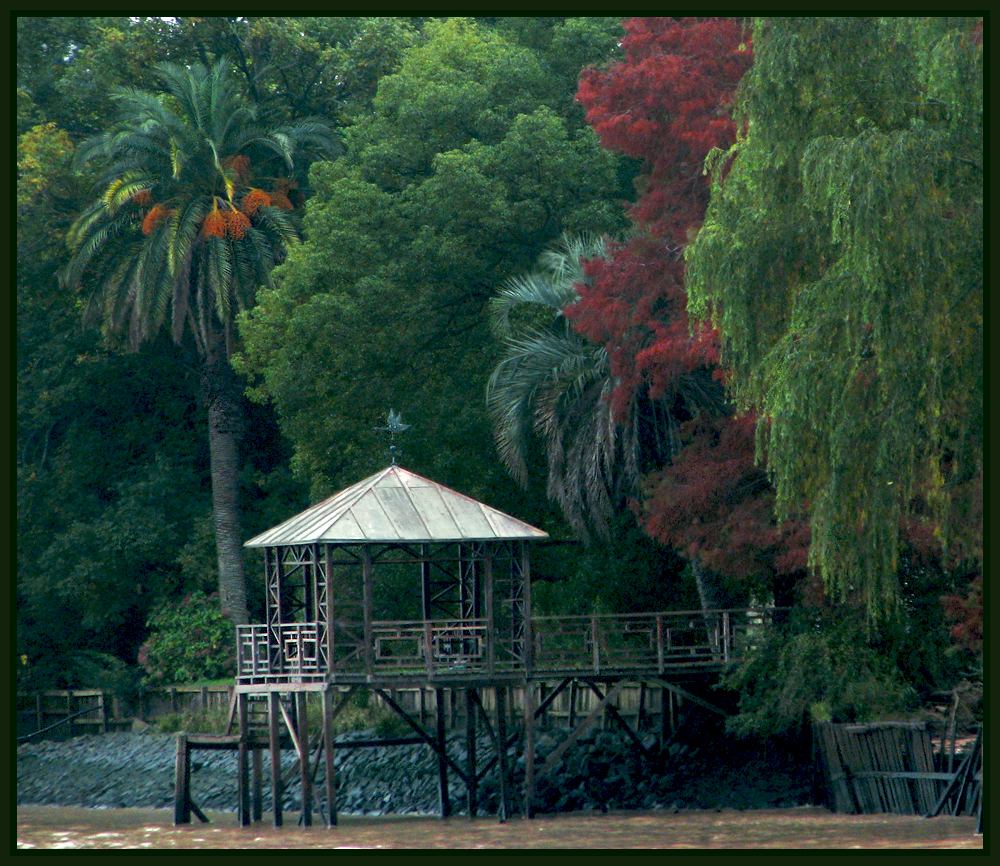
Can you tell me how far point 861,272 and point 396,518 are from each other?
10491mm

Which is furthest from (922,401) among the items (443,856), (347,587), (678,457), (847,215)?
(347,587)

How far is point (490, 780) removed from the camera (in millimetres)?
29844

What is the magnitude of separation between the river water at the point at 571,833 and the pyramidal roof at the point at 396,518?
4749 millimetres

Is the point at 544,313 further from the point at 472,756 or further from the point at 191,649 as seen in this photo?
the point at 191,649

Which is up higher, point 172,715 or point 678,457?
point 678,457

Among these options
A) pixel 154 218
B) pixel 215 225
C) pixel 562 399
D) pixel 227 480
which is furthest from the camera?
pixel 227 480

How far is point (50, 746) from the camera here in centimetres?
4303

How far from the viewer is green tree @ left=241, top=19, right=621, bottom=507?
35.0 metres

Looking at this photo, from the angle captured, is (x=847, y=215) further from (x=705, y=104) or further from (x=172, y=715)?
(x=172, y=715)

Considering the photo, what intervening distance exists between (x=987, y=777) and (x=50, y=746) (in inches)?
1150

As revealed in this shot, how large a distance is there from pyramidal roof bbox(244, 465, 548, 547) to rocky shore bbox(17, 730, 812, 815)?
509 centimetres

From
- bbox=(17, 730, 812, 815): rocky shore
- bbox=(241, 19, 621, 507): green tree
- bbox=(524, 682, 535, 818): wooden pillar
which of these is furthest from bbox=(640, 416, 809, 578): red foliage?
bbox=(241, 19, 621, 507): green tree

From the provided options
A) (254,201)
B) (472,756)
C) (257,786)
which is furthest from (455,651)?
(254,201)

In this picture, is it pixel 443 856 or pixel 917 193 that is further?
pixel 443 856
